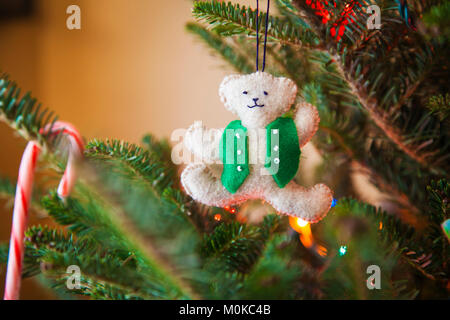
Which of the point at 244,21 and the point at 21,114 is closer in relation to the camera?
the point at 21,114

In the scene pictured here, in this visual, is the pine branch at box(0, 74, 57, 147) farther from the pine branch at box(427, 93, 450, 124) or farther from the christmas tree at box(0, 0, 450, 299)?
the pine branch at box(427, 93, 450, 124)

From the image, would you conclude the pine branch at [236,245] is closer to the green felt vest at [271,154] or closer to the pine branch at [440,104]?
the green felt vest at [271,154]

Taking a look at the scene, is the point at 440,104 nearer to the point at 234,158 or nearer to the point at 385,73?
the point at 385,73

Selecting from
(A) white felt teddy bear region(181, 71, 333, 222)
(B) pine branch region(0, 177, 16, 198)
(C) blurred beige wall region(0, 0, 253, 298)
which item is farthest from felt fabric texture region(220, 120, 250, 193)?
(C) blurred beige wall region(0, 0, 253, 298)

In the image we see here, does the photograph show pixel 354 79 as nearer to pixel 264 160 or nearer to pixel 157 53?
pixel 264 160

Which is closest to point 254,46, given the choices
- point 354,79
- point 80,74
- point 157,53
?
point 354,79

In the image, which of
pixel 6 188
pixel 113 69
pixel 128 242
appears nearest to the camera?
pixel 128 242

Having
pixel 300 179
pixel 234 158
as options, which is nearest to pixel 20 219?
pixel 234 158
